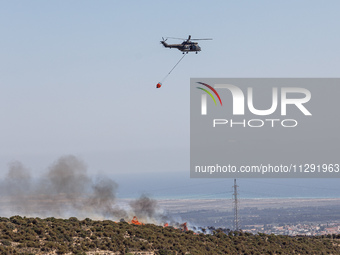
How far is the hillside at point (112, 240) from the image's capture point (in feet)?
170

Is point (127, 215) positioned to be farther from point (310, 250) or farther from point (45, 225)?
point (45, 225)

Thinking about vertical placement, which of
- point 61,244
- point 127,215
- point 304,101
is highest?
point 304,101

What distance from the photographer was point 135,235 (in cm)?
6072

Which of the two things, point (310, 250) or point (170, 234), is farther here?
point (310, 250)

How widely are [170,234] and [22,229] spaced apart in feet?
58.2

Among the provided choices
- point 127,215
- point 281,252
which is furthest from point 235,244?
point 127,215

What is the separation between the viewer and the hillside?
5182cm

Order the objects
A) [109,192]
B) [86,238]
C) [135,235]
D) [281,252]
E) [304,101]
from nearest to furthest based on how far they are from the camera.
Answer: [86,238], [135,235], [281,252], [304,101], [109,192]

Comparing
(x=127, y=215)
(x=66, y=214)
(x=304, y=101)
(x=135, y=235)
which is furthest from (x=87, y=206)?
(x=135, y=235)

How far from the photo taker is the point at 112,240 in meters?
56.9

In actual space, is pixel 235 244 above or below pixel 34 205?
below

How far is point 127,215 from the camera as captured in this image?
5310 inches

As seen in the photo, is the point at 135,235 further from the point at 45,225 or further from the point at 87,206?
the point at 87,206

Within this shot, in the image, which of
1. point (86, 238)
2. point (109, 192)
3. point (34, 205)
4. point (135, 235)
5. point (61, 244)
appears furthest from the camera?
point (109, 192)
